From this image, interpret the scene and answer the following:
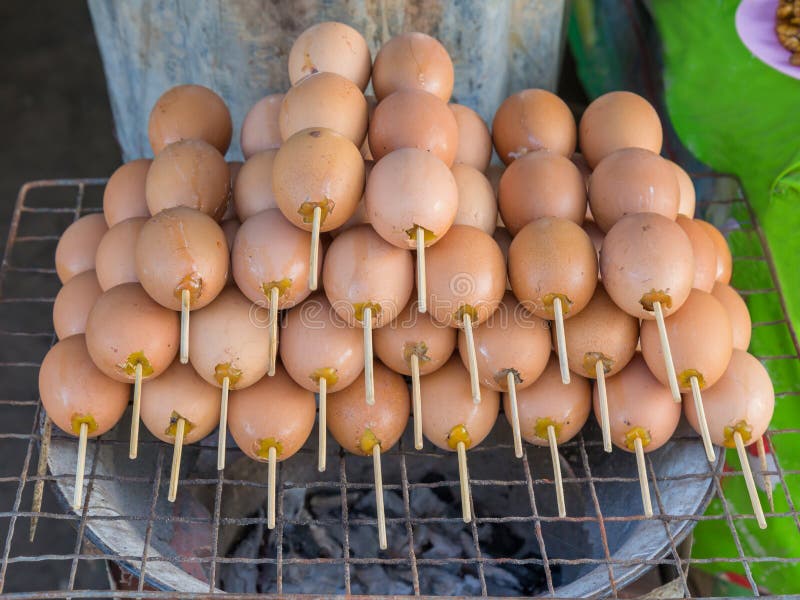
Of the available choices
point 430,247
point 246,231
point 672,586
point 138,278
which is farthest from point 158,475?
point 672,586

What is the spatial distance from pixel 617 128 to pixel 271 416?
3.59ft

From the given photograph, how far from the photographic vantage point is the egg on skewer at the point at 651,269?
5.35 feet

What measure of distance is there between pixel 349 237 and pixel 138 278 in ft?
1.59

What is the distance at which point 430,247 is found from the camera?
5.69 ft

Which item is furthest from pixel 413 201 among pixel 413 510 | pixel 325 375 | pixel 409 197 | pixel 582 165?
pixel 413 510

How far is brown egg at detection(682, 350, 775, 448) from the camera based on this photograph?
69.2 inches

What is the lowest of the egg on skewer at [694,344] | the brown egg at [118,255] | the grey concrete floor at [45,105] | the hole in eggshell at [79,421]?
the egg on skewer at [694,344]

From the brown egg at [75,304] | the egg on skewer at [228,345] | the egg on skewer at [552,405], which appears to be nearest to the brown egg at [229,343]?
the egg on skewer at [228,345]

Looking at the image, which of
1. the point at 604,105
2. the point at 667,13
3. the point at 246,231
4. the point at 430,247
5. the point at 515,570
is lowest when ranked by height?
the point at 515,570

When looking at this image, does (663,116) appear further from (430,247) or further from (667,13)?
(430,247)

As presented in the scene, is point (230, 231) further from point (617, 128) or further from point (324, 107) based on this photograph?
point (617, 128)

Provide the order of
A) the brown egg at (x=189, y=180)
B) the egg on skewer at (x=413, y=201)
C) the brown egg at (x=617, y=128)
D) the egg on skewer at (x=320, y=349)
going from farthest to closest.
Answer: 1. the brown egg at (x=617, y=128)
2. the brown egg at (x=189, y=180)
3. the egg on skewer at (x=320, y=349)
4. the egg on skewer at (x=413, y=201)

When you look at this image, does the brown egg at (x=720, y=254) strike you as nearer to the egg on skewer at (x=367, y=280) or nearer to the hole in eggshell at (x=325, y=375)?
the egg on skewer at (x=367, y=280)

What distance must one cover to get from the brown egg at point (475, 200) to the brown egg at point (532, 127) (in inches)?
7.3
